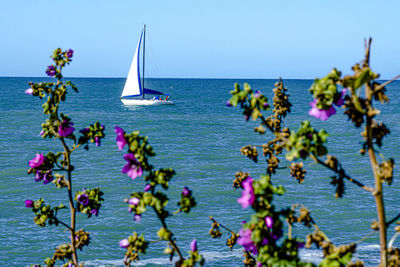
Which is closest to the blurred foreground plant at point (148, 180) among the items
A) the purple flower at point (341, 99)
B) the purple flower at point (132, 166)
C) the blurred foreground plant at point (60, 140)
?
the purple flower at point (132, 166)

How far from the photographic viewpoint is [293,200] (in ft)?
68.6

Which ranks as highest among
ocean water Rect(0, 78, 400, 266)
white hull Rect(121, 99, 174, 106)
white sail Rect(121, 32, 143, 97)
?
white sail Rect(121, 32, 143, 97)

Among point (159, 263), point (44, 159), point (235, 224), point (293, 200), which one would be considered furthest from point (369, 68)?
point (293, 200)

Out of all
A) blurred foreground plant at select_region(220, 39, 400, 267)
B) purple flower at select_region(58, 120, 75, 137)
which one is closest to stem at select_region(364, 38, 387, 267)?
blurred foreground plant at select_region(220, 39, 400, 267)

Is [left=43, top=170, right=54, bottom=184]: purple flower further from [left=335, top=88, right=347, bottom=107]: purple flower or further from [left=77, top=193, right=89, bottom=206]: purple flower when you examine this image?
[left=335, top=88, right=347, bottom=107]: purple flower

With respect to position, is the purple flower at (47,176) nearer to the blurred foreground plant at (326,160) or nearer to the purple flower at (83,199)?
the purple flower at (83,199)

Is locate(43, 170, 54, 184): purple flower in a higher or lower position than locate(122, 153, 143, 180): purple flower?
lower

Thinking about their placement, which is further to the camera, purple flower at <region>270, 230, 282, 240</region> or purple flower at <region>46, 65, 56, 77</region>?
purple flower at <region>46, 65, 56, 77</region>

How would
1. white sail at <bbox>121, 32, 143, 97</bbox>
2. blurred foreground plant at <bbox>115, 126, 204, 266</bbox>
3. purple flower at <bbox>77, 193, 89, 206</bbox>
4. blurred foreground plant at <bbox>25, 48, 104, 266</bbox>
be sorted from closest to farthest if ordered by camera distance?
blurred foreground plant at <bbox>115, 126, 204, 266</bbox> < blurred foreground plant at <bbox>25, 48, 104, 266</bbox> < purple flower at <bbox>77, 193, 89, 206</bbox> < white sail at <bbox>121, 32, 143, 97</bbox>

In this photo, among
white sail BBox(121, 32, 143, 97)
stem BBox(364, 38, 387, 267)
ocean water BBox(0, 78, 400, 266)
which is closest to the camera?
stem BBox(364, 38, 387, 267)

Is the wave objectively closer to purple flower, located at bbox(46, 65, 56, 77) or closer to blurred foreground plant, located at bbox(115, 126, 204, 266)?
purple flower, located at bbox(46, 65, 56, 77)

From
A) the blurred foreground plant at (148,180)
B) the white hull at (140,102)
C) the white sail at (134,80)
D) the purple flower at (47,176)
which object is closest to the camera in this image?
the blurred foreground plant at (148,180)

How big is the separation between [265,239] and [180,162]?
2842 centimetres

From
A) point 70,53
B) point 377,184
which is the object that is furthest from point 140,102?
point 377,184
